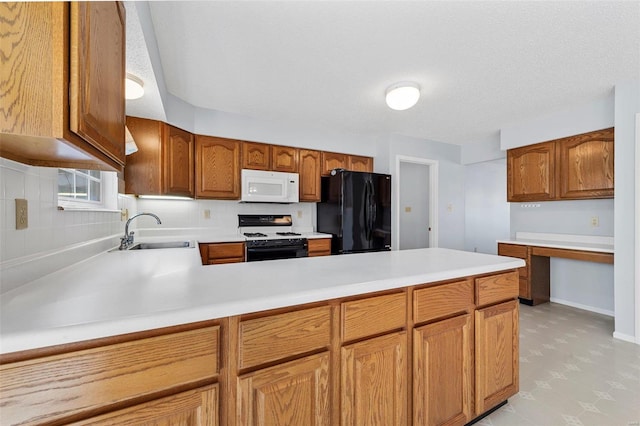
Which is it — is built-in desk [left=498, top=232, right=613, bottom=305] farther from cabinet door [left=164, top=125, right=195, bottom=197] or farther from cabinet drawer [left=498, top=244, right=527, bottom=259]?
cabinet door [left=164, top=125, right=195, bottom=197]

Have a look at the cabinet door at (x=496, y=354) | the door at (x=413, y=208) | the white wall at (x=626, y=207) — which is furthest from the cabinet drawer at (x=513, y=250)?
the cabinet door at (x=496, y=354)

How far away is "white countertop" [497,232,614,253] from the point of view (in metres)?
3.04

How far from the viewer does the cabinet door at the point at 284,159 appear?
3617mm

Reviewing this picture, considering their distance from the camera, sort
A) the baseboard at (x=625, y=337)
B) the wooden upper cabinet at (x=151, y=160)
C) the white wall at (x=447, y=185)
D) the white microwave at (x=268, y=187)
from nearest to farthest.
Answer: the baseboard at (x=625, y=337)
the wooden upper cabinet at (x=151, y=160)
the white microwave at (x=268, y=187)
the white wall at (x=447, y=185)

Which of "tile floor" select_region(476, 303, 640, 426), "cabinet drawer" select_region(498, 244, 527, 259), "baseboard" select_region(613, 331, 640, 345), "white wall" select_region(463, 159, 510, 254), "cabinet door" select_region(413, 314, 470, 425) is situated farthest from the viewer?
"white wall" select_region(463, 159, 510, 254)

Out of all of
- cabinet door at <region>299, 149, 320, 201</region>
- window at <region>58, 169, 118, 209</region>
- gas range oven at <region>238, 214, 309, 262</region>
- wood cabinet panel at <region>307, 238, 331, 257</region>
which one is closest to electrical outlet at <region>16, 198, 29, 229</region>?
window at <region>58, 169, 118, 209</region>

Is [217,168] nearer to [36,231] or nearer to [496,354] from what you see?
[36,231]

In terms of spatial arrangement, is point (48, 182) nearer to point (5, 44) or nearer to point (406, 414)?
point (5, 44)

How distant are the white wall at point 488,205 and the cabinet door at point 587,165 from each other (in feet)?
8.49

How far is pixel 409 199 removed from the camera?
5.11 m

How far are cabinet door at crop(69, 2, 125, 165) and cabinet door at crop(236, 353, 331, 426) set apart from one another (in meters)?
0.85

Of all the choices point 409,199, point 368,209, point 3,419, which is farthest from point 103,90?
point 409,199

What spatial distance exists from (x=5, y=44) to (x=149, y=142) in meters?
2.39

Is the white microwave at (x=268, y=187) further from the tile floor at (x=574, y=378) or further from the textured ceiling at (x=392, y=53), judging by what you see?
the tile floor at (x=574, y=378)
